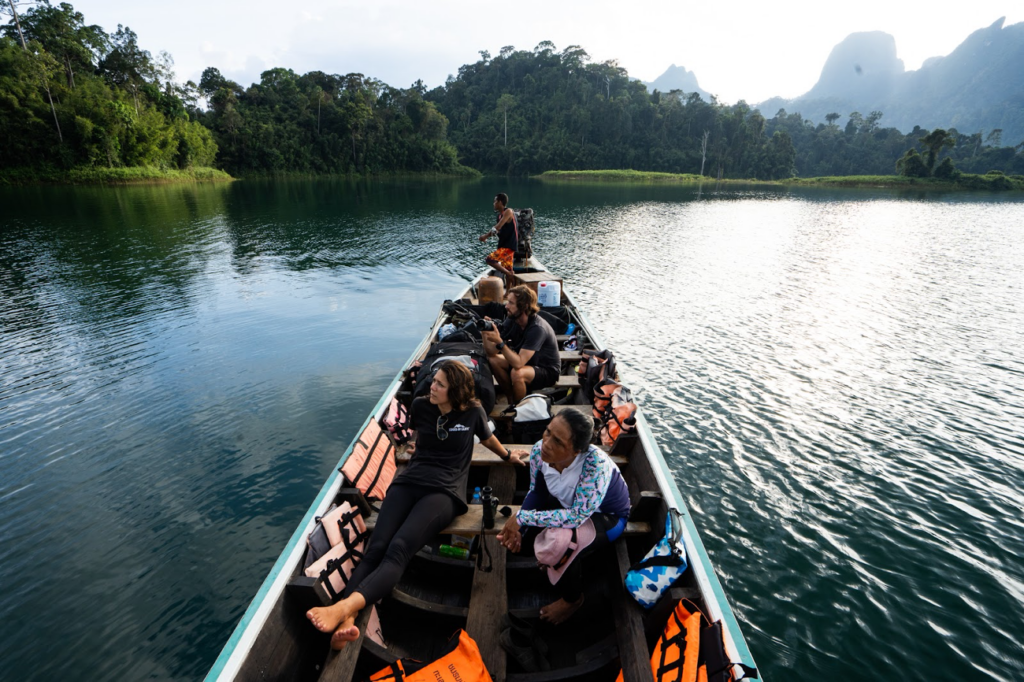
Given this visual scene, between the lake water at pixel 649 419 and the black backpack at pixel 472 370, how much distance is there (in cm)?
279

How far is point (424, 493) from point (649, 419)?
18.8 ft

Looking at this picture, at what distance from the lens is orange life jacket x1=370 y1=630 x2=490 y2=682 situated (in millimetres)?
2926

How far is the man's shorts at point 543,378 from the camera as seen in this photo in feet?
22.5

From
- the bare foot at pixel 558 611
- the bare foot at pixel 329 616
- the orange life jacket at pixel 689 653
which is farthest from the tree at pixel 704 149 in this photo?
the bare foot at pixel 329 616

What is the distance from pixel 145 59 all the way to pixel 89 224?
67.5 metres

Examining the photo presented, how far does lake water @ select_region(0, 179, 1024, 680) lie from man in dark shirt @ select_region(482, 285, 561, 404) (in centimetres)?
280

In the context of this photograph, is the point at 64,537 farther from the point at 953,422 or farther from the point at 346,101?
the point at 346,101

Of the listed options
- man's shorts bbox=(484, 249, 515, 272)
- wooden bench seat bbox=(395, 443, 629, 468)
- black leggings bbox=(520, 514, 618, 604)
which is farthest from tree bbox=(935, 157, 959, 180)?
black leggings bbox=(520, 514, 618, 604)

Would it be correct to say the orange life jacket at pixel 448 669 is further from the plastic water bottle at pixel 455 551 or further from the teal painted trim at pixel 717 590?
the teal painted trim at pixel 717 590

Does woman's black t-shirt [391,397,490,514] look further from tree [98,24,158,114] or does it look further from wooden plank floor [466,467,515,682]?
tree [98,24,158,114]

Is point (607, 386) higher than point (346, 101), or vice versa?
point (346, 101)

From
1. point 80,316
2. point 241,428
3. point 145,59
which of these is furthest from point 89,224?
point 145,59

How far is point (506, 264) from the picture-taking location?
13477mm

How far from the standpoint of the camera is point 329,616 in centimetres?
309
